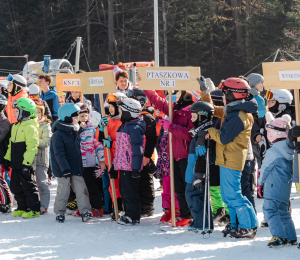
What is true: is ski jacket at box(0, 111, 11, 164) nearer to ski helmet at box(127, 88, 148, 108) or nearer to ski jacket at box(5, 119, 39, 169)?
ski jacket at box(5, 119, 39, 169)

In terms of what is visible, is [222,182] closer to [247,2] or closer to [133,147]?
[133,147]

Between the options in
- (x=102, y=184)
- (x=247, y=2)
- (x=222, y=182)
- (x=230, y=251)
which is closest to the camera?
(x=230, y=251)

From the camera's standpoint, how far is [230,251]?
4191mm

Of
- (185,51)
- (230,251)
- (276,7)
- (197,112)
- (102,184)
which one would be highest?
(276,7)

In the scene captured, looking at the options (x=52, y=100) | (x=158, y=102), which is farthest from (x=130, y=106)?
(x=52, y=100)

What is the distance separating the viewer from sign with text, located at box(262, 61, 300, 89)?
4.26 meters

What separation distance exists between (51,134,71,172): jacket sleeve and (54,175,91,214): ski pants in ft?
0.78

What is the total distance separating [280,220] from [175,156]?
1.53m

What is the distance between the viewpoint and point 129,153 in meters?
5.29

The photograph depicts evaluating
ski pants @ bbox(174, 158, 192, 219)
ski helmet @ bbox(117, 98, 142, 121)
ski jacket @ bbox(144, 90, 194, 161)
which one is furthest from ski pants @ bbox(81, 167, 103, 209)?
ski jacket @ bbox(144, 90, 194, 161)

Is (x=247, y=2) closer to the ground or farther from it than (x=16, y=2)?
closer to the ground

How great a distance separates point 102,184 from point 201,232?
1865 mm

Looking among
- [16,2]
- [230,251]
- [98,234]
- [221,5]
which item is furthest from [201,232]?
[16,2]

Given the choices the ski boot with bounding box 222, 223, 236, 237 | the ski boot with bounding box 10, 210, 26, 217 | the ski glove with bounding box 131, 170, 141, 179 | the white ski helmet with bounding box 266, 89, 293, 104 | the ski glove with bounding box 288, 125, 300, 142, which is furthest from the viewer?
the ski boot with bounding box 10, 210, 26, 217
